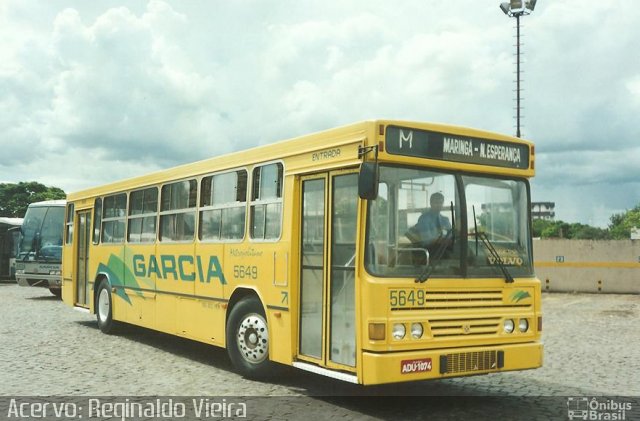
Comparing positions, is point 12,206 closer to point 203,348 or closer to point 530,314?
point 203,348

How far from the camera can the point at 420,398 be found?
802cm

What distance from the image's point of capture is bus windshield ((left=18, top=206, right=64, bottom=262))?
953 inches

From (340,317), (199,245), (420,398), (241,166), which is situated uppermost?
(241,166)

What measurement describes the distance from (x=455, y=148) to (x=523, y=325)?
205 cm

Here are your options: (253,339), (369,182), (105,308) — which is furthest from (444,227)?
(105,308)

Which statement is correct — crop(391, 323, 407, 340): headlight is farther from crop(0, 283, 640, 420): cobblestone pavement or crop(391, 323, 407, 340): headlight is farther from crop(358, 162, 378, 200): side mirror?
crop(358, 162, 378, 200): side mirror

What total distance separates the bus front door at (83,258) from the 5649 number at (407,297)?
987cm

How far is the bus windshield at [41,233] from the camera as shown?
24.2 meters

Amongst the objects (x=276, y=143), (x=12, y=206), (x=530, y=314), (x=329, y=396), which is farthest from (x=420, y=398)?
(x=12, y=206)

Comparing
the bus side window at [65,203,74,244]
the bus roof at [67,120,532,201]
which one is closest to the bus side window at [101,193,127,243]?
the bus side window at [65,203,74,244]

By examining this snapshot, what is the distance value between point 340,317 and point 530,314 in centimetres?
211

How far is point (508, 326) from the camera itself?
7.58m

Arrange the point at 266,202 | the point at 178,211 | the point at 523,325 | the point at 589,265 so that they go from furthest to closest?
the point at 589,265 → the point at 178,211 → the point at 266,202 → the point at 523,325

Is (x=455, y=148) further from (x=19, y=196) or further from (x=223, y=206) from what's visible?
(x=19, y=196)
